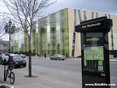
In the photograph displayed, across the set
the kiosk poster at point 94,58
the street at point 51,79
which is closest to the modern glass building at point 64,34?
the street at point 51,79

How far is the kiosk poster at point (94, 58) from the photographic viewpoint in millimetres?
4802

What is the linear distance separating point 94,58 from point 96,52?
21 cm

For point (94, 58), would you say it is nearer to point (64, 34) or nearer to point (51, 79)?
point (51, 79)

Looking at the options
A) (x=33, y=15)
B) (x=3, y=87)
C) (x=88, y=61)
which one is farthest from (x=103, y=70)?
(x=33, y=15)

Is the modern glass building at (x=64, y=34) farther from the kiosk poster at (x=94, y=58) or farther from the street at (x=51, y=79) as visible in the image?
the kiosk poster at (x=94, y=58)

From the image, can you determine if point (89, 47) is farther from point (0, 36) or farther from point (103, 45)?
point (0, 36)

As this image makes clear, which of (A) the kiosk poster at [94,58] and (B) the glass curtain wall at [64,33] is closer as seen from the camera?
(A) the kiosk poster at [94,58]

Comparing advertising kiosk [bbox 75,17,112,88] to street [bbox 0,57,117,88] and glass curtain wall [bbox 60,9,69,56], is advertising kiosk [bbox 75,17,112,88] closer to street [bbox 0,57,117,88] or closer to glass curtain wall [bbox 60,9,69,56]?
street [bbox 0,57,117,88]

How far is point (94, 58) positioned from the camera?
4.99m

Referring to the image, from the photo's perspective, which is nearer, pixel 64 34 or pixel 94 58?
pixel 94 58

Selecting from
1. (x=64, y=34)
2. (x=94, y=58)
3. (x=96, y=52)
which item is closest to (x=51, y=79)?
(x=94, y=58)

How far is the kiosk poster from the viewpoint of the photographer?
4.80 meters

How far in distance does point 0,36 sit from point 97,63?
12.7 meters

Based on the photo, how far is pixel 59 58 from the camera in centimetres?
3575
